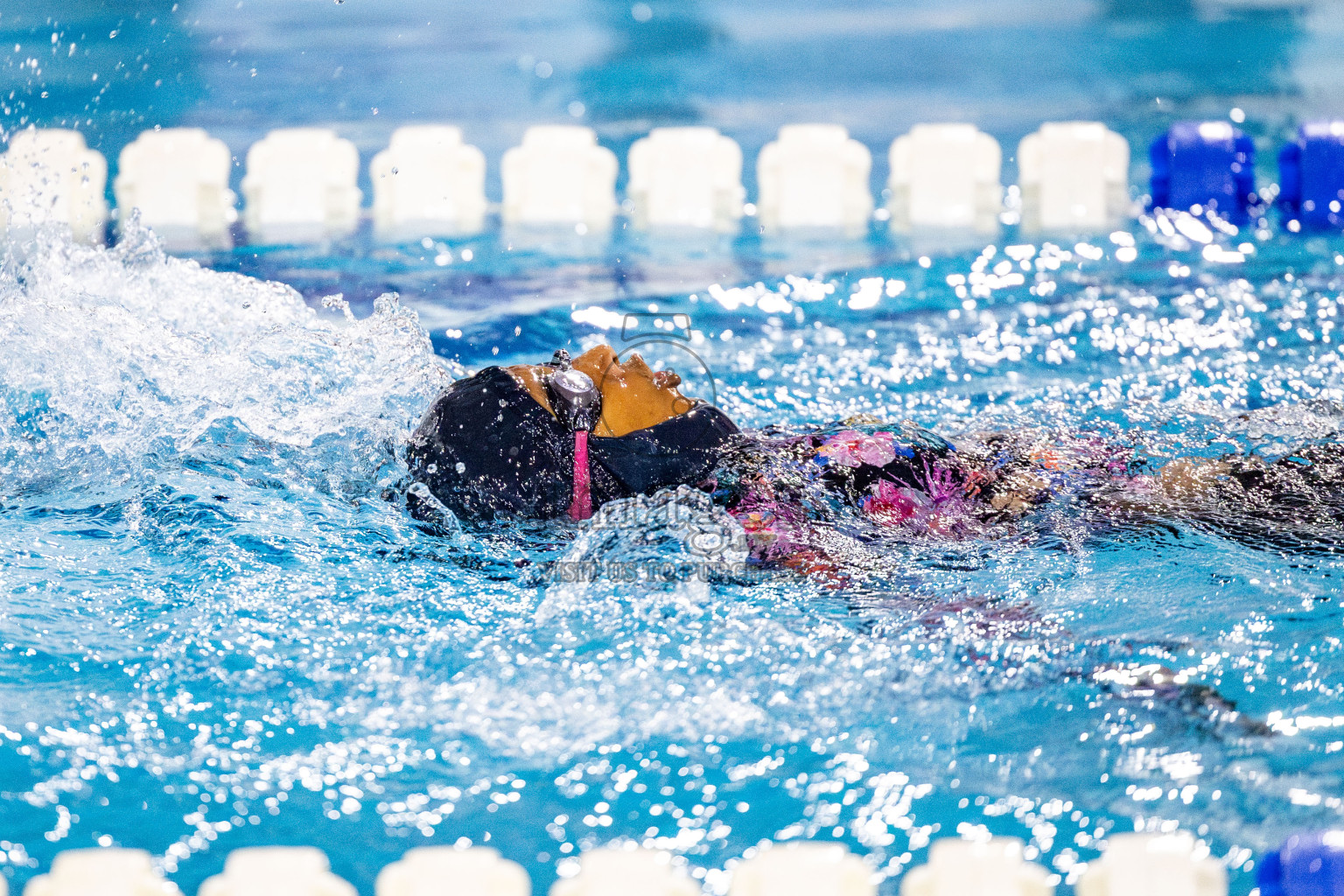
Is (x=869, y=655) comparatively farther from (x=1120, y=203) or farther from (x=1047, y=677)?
(x=1120, y=203)

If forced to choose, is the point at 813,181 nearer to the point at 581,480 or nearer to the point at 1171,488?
the point at 1171,488

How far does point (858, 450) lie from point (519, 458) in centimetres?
57

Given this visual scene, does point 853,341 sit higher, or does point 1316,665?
point 853,341

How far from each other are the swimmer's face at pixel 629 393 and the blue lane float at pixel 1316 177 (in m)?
3.81

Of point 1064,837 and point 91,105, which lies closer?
point 1064,837

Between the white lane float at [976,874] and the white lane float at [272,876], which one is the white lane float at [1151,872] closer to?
the white lane float at [976,874]

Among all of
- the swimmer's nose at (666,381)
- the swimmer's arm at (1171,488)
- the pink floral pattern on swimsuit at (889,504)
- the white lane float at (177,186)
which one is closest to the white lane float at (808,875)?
the pink floral pattern on swimsuit at (889,504)

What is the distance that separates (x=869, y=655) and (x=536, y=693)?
507mm

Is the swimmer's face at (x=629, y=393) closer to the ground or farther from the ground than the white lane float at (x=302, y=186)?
closer to the ground

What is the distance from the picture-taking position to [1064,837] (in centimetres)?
167

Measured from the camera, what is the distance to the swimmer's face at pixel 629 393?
2.20 m

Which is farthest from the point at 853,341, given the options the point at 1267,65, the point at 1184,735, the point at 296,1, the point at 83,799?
the point at 296,1

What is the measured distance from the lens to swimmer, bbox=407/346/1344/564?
2.12 m

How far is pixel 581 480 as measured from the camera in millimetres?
2117
